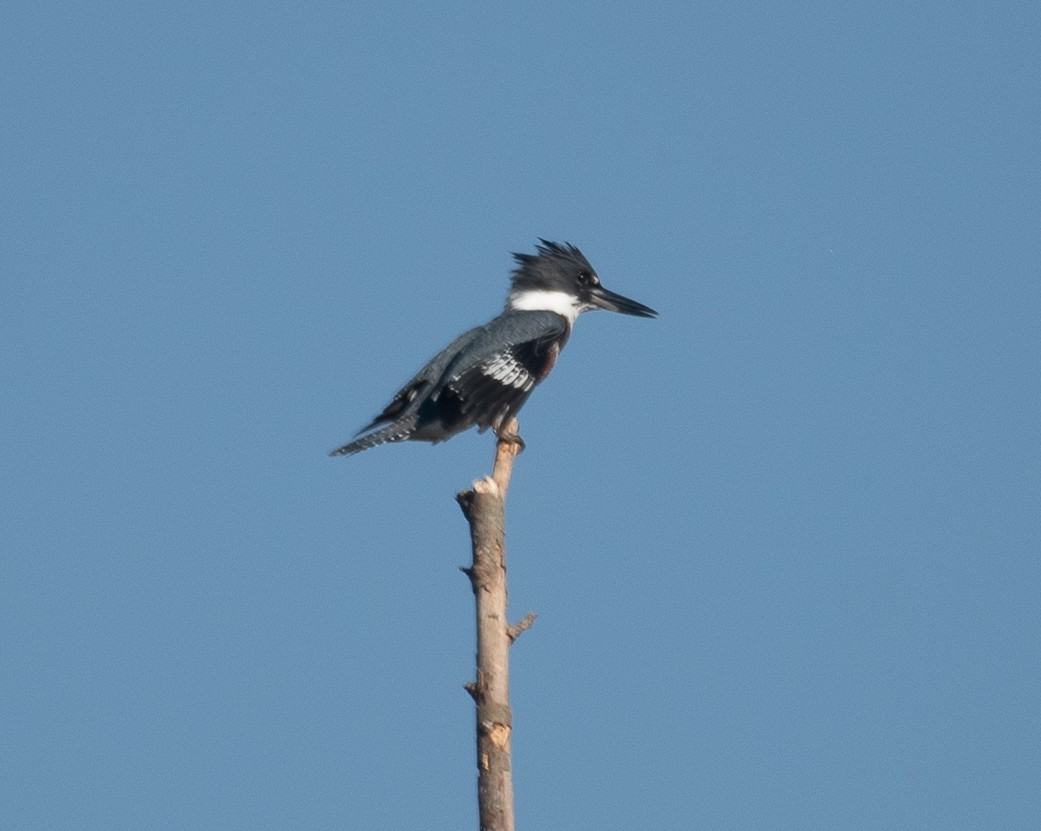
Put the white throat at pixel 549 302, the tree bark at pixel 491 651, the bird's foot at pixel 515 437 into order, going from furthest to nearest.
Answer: the white throat at pixel 549 302 → the bird's foot at pixel 515 437 → the tree bark at pixel 491 651

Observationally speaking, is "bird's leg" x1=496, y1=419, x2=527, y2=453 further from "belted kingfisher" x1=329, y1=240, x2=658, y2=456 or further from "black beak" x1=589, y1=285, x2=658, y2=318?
"black beak" x1=589, y1=285, x2=658, y2=318

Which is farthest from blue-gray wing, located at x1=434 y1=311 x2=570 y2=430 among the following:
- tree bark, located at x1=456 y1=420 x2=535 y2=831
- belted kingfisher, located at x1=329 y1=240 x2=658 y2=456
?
tree bark, located at x1=456 y1=420 x2=535 y2=831

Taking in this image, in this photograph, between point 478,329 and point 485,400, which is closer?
point 485,400

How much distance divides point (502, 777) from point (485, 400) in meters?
2.68

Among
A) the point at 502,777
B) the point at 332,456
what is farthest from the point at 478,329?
the point at 502,777

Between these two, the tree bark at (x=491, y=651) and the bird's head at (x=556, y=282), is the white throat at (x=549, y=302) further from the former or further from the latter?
the tree bark at (x=491, y=651)

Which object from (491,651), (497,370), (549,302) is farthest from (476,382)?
(491,651)

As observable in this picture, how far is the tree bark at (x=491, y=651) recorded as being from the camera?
15.2ft

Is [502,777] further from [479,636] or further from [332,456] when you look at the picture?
[332,456]

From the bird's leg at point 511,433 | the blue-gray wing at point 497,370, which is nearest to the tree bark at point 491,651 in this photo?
the bird's leg at point 511,433

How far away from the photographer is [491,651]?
4.79 metres

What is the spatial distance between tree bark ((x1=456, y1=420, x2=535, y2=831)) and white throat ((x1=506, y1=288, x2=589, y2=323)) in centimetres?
353

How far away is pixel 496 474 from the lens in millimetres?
5484

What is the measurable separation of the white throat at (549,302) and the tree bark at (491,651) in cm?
353
